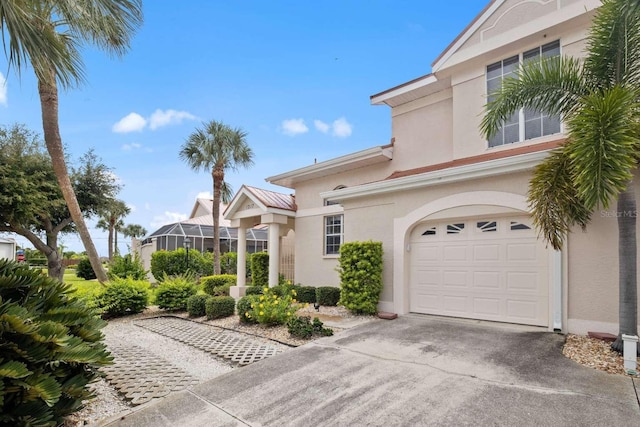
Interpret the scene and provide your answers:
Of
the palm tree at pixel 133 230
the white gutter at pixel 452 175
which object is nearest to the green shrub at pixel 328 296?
the white gutter at pixel 452 175

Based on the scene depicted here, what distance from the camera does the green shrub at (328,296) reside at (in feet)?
37.8

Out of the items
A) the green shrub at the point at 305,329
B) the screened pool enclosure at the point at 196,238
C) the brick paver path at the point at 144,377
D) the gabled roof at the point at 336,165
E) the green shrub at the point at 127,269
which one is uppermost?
the gabled roof at the point at 336,165

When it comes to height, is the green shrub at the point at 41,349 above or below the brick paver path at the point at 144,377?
above

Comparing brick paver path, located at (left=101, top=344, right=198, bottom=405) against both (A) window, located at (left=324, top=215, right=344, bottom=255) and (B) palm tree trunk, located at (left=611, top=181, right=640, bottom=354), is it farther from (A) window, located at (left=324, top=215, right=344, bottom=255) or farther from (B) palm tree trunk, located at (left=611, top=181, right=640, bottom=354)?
(A) window, located at (left=324, top=215, right=344, bottom=255)

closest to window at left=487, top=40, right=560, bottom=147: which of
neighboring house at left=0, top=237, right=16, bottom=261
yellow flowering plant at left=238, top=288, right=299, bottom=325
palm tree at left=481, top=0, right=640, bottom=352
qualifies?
palm tree at left=481, top=0, right=640, bottom=352

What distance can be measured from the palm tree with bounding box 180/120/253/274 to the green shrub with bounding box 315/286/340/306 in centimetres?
964

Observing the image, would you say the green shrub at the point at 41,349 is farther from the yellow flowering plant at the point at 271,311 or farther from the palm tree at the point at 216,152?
the palm tree at the point at 216,152

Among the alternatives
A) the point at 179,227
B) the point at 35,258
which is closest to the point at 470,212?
the point at 179,227

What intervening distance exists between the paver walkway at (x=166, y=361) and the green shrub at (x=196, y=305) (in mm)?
843

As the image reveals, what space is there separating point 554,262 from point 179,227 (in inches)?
1018

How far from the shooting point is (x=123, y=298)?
11305 mm

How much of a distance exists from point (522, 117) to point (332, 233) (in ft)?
→ 24.5

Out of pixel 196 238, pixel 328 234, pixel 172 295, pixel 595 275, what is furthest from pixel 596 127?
pixel 196 238

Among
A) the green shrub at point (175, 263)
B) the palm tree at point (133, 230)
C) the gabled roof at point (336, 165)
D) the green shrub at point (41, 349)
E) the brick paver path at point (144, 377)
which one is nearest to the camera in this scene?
the green shrub at point (41, 349)
